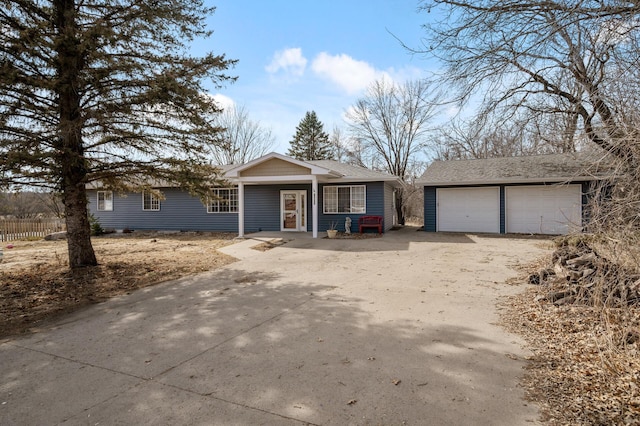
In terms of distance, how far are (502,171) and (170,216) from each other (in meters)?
16.9

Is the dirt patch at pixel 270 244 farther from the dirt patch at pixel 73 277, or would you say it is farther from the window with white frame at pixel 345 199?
the window with white frame at pixel 345 199

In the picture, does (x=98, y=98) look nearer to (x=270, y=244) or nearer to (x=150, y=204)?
(x=270, y=244)

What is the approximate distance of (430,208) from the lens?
16953 millimetres

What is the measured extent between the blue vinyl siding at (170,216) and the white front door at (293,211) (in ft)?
8.85

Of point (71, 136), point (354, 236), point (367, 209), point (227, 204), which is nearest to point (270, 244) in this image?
point (354, 236)

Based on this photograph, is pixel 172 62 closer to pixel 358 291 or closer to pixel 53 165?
pixel 53 165

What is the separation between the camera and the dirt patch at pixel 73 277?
5640 mm

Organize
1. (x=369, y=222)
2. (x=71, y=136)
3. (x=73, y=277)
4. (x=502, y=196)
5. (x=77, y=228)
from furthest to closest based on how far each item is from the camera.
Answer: (x=369, y=222), (x=502, y=196), (x=77, y=228), (x=73, y=277), (x=71, y=136)

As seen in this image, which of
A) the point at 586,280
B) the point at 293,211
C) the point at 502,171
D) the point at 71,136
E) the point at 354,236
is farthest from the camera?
the point at 293,211

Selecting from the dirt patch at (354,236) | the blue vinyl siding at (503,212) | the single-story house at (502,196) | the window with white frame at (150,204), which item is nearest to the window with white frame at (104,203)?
the window with white frame at (150,204)

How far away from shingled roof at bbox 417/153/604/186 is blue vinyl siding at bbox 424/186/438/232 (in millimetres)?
675

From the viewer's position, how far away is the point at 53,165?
6.99 metres

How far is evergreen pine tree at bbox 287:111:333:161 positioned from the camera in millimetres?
38906

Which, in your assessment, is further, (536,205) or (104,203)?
(104,203)
